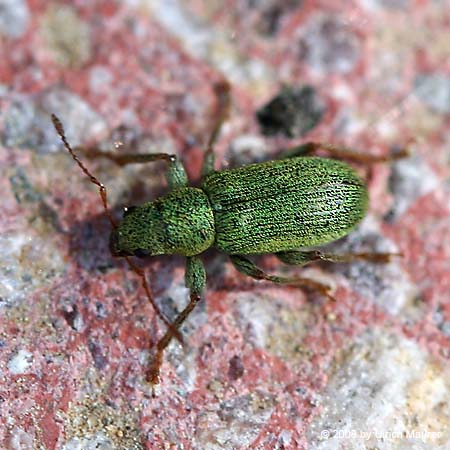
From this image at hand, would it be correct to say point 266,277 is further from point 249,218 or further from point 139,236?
point 139,236

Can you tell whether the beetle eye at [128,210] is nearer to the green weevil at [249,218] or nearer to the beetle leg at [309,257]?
the green weevil at [249,218]

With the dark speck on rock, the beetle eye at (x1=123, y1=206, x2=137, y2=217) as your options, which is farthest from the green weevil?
the dark speck on rock

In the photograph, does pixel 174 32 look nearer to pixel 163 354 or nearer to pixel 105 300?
pixel 105 300

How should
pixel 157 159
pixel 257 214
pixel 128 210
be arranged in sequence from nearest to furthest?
pixel 257 214 → pixel 128 210 → pixel 157 159

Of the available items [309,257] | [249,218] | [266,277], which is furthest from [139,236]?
[309,257]

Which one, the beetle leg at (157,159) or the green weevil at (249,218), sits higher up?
the beetle leg at (157,159)

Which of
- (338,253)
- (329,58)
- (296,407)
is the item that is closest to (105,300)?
(296,407)

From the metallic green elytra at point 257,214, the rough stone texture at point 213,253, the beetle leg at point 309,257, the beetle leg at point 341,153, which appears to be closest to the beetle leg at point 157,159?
the rough stone texture at point 213,253
